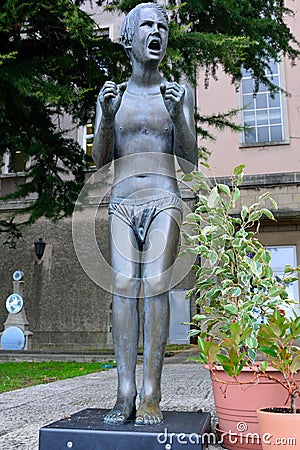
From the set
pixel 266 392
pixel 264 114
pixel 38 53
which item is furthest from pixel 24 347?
pixel 266 392

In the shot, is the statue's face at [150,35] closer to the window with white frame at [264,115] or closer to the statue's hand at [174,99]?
the statue's hand at [174,99]

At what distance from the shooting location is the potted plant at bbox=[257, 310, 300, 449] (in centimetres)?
155

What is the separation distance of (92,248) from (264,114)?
33.8ft

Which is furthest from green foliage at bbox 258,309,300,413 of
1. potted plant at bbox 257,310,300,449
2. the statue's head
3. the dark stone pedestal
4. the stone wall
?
the stone wall

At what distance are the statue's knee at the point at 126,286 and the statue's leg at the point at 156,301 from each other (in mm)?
47

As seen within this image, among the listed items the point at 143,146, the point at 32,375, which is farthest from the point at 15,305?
the point at 143,146

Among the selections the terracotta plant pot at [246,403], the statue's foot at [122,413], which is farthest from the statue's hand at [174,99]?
the statue's foot at [122,413]

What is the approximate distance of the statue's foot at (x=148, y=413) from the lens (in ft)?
6.03

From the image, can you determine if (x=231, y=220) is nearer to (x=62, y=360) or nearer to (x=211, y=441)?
(x=211, y=441)

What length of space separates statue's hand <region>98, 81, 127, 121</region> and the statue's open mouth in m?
0.27

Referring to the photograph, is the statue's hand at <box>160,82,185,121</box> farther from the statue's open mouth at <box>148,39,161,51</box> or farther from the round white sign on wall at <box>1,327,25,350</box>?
the round white sign on wall at <box>1,327,25,350</box>

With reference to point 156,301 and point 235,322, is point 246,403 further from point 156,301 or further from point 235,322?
point 156,301

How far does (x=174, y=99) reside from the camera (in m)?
2.08

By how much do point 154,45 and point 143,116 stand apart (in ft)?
1.12
